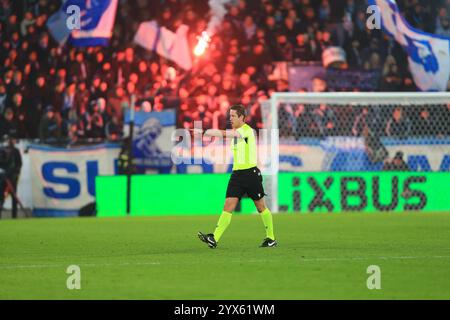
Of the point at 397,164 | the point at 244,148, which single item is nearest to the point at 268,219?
the point at 244,148

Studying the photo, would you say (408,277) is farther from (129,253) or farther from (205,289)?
(129,253)

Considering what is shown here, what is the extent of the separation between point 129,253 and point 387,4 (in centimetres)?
1223

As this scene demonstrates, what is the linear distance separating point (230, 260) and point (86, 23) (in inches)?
534

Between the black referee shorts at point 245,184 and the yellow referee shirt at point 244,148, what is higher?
the yellow referee shirt at point 244,148

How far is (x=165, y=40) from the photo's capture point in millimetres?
24797

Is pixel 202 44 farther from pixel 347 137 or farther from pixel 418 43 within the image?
pixel 418 43

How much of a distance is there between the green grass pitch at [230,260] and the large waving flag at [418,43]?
18.1 ft

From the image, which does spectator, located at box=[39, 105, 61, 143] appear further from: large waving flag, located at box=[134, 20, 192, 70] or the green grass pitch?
the green grass pitch

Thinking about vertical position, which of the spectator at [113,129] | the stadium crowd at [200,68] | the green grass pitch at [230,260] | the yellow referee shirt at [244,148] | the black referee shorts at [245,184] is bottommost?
the green grass pitch at [230,260]

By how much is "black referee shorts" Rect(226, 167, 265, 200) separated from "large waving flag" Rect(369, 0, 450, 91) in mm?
10709

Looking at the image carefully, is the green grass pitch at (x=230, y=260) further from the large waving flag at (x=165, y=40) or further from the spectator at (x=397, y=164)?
the large waving flag at (x=165, y=40)

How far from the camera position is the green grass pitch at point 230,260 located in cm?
898

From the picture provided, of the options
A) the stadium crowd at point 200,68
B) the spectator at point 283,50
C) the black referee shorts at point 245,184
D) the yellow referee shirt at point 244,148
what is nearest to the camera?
the yellow referee shirt at point 244,148

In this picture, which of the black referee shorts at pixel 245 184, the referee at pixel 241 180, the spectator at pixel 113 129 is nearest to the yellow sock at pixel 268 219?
the referee at pixel 241 180
